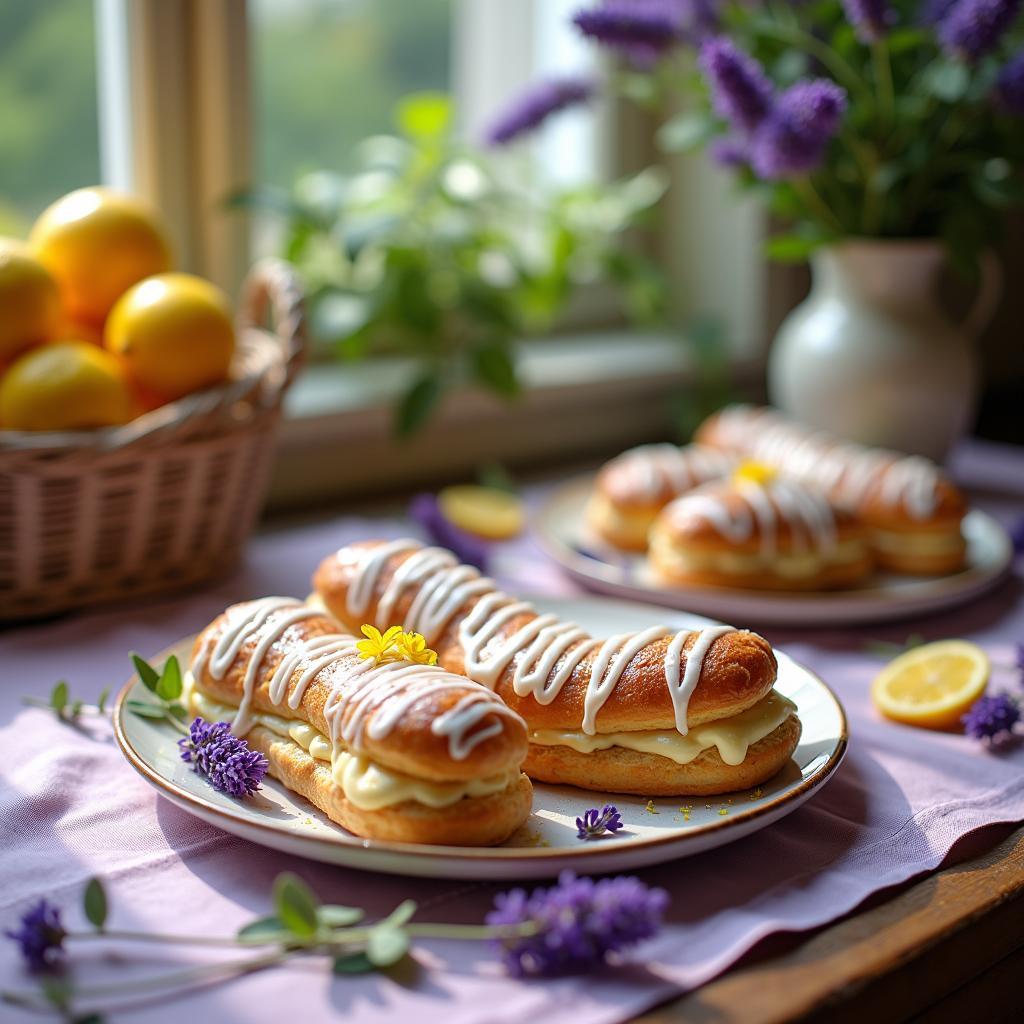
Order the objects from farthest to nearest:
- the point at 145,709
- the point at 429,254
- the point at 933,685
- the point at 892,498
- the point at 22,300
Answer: the point at 429,254 < the point at 892,498 < the point at 22,300 < the point at 933,685 < the point at 145,709

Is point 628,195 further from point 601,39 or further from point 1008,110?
point 1008,110

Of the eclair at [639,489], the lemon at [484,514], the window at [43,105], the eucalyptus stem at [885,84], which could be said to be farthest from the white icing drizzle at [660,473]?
the window at [43,105]

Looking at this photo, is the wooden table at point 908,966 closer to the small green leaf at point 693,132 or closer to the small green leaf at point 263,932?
the small green leaf at point 263,932

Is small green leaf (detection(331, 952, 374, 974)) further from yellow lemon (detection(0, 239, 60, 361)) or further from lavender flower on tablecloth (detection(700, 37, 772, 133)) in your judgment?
lavender flower on tablecloth (detection(700, 37, 772, 133))

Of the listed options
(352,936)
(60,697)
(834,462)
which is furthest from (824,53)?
(352,936)

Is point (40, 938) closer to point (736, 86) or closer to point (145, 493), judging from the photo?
point (145, 493)

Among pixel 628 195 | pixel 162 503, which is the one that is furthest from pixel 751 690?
pixel 628 195

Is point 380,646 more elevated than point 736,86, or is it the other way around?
point 736,86
